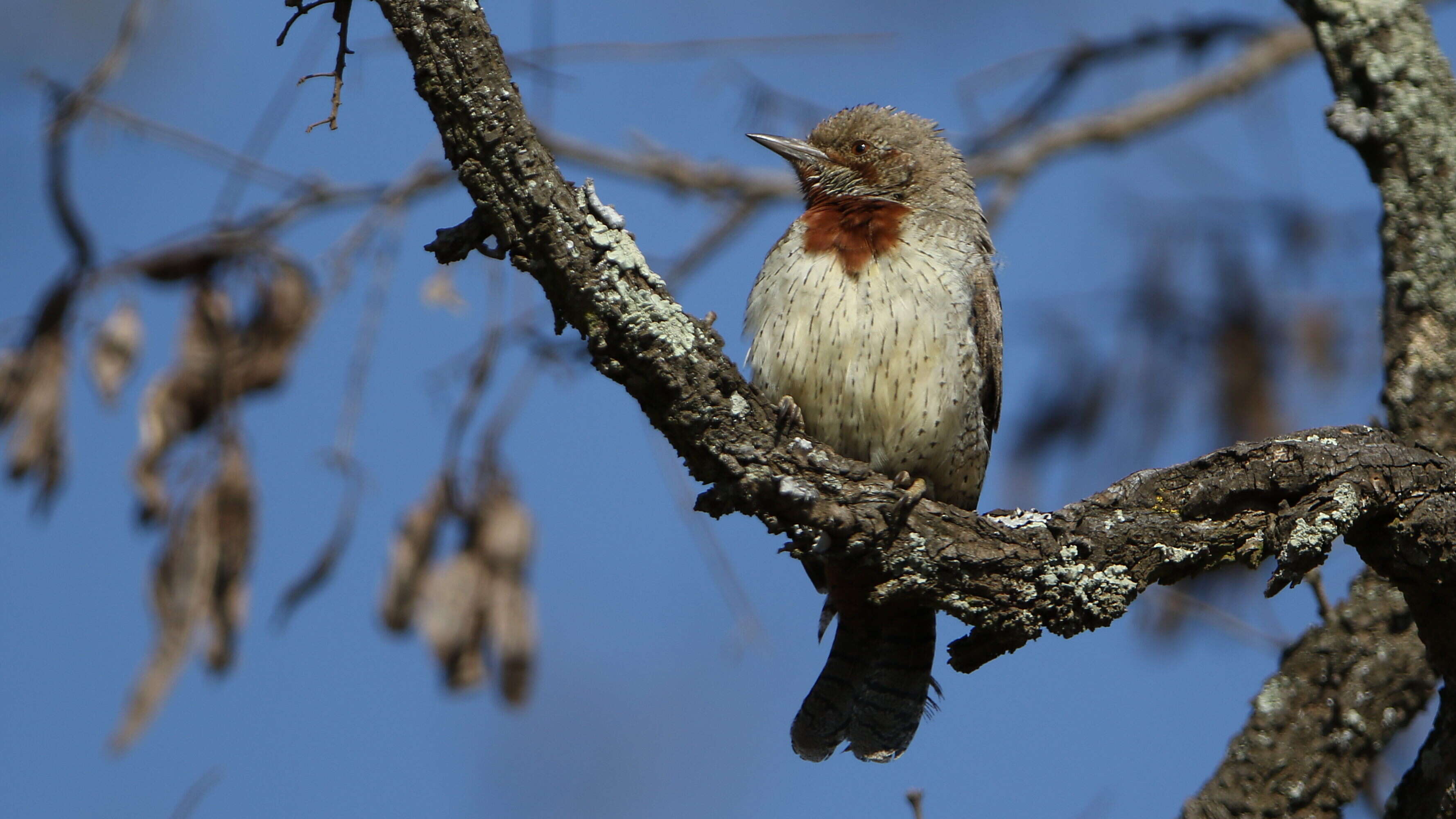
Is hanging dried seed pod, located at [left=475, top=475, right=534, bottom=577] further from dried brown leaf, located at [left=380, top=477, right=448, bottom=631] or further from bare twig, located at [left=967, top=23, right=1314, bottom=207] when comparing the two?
bare twig, located at [left=967, top=23, right=1314, bottom=207]

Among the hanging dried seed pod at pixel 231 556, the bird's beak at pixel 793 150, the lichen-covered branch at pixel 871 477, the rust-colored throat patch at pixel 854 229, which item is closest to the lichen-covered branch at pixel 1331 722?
the lichen-covered branch at pixel 871 477

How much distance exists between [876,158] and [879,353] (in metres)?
1.29

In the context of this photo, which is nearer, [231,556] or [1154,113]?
[231,556]

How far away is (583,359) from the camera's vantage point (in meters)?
5.86

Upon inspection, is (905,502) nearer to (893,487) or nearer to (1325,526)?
(893,487)

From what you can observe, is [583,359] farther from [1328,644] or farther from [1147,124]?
[1147,124]

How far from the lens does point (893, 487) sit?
327 centimetres

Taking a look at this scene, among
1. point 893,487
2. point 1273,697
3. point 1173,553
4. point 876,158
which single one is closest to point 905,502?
point 893,487

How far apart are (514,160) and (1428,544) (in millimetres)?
2599

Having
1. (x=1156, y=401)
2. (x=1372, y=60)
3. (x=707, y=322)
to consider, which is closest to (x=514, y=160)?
(x=707, y=322)

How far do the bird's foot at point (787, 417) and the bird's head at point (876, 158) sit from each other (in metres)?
1.86

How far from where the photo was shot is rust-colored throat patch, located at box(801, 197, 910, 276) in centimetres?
420

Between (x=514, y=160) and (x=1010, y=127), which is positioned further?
(x=1010, y=127)

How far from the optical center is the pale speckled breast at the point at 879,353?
404 cm
